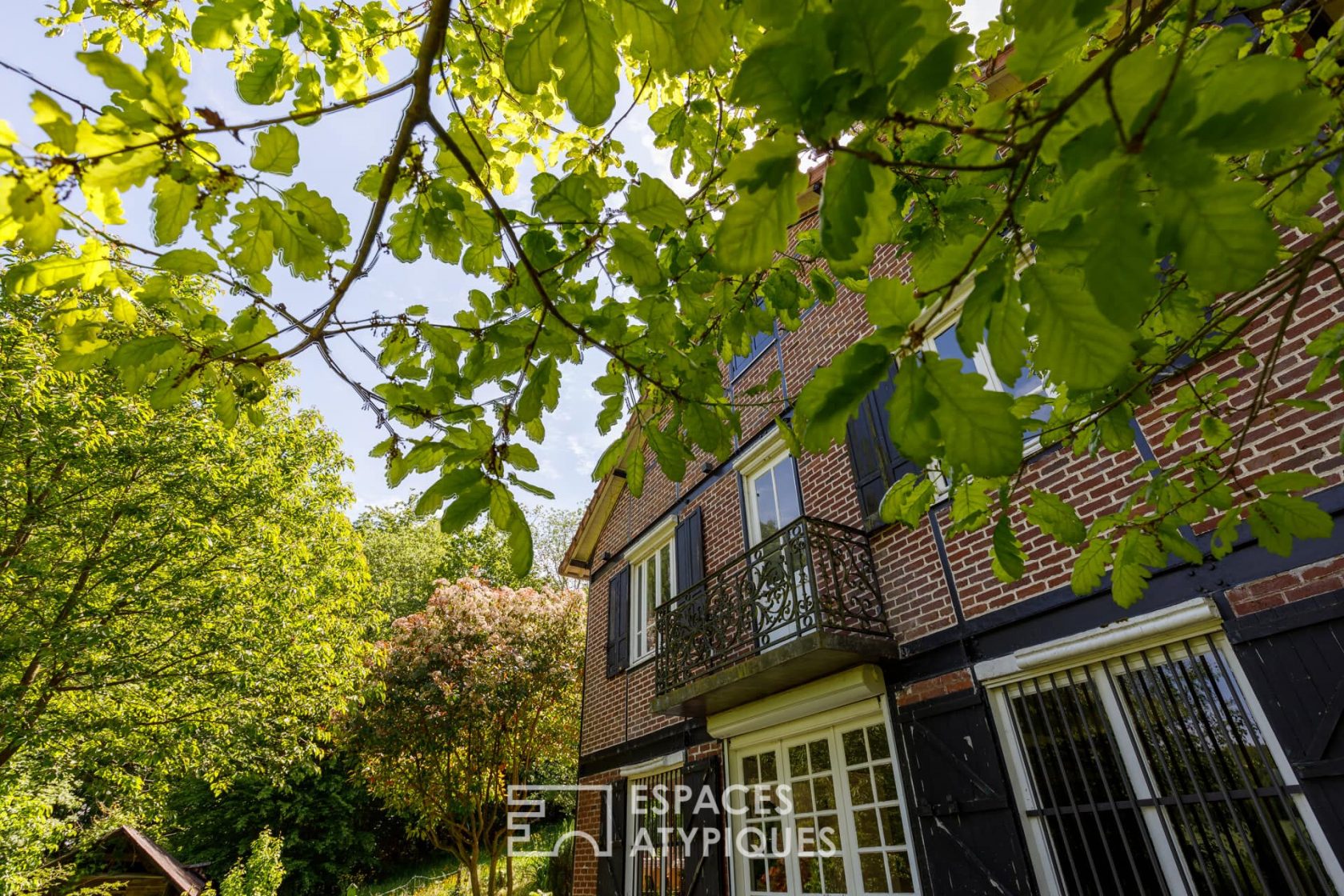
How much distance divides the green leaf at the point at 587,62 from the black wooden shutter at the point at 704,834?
22.1 feet

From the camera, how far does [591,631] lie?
10656 millimetres

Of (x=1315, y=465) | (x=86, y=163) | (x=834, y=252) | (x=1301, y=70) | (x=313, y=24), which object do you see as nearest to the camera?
(x=1301, y=70)

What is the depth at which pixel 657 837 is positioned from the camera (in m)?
7.23

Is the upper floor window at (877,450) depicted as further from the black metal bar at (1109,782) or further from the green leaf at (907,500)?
the green leaf at (907,500)

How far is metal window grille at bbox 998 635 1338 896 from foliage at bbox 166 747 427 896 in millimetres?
18290

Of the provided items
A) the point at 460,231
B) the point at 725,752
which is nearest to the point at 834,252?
the point at 460,231

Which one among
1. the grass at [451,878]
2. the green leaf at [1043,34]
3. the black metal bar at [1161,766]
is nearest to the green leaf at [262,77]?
the green leaf at [1043,34]

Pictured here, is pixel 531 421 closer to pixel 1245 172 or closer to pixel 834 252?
pixel 834 252

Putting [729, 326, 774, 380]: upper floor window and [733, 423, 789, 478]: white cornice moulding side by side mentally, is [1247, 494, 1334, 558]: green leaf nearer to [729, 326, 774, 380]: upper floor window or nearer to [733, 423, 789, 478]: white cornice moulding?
[733, 423, 789, 478]: white cornice moulding

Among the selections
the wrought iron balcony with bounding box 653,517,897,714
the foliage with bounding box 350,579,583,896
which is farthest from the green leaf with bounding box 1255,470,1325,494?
the foliage with bounding box 350,579,583,896

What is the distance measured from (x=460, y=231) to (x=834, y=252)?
131 cm

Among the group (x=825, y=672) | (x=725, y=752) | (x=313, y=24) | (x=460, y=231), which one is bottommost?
(x=725, y=752)

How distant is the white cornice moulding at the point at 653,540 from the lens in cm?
911

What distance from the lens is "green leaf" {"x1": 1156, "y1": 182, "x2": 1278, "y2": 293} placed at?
0.65m
